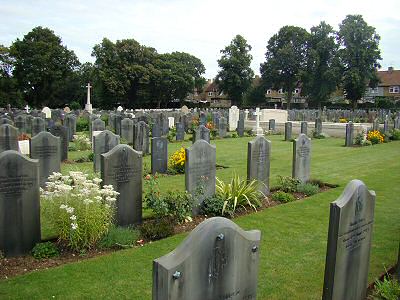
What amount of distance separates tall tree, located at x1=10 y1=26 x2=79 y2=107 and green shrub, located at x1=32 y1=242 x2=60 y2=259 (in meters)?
59.4

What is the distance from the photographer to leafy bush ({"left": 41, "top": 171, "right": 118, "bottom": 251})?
19.9 ft

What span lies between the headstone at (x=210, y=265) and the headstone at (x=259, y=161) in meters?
6.30

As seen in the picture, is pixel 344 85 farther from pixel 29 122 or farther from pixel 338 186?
pixel 338 186

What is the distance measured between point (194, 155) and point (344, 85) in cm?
5663

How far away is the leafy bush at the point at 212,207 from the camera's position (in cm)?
827

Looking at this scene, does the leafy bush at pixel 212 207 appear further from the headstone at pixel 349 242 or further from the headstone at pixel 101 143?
the headstone at pixel 101 143

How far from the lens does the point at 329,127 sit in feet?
91.3

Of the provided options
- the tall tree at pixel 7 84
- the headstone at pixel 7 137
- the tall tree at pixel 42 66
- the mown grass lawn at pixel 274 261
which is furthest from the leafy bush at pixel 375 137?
the tall tree at pixel 42 66

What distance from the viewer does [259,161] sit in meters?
9.76

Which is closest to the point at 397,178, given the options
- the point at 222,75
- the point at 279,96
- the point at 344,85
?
the point at 344,85

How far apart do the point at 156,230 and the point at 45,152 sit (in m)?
4.65

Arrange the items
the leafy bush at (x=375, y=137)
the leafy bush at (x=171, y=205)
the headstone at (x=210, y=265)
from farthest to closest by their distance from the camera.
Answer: the leafy bush at (x=375, y=137), the leafy bush at (x=171, y=205), the headstone at (x=210, y=265)

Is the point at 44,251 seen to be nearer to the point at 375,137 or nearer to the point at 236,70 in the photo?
the point at 375,137

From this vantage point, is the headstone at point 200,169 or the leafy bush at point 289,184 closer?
the headstone at point 200,169
